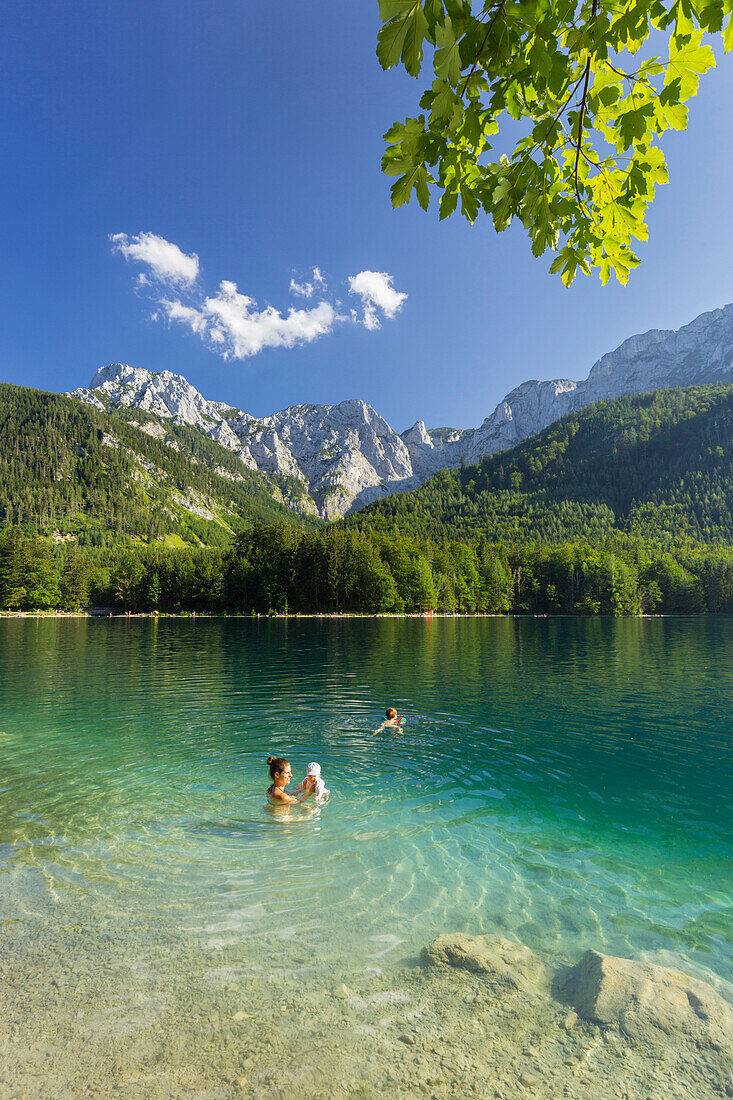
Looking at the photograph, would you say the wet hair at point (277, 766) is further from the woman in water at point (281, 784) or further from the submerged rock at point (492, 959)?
the submerged rock at point (492, 959)

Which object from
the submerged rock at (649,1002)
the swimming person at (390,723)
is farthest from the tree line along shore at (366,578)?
the submerged rock at (649,1002)

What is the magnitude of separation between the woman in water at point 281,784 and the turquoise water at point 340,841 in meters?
0.51

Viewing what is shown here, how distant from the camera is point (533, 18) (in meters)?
2.80

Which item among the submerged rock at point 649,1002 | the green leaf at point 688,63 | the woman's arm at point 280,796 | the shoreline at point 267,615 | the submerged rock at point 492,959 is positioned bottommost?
the shoreline at point 267,615

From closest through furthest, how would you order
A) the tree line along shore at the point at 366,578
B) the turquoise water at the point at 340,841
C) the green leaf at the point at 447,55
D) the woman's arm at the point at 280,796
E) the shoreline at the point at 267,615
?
the green leaf at the point at 447,55, the turquoise water at the point at 340,841, the woman's arm at the point at 280,796, the shoreline at the point at 267,615, the tree line along shore at the point at 366,578

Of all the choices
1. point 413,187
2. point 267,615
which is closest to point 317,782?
point 413,187

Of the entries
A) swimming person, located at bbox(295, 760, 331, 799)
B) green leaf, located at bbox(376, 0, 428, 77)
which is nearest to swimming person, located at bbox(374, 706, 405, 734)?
swimming person, located at bbox(295, 760, 331, 799)

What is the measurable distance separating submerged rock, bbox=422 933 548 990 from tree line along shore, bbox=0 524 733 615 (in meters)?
140

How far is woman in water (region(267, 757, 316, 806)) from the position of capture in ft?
39.9

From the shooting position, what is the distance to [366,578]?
14962 centimetres

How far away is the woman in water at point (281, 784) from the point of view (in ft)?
39.9

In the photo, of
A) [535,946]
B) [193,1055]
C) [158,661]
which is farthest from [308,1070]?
[158,661]

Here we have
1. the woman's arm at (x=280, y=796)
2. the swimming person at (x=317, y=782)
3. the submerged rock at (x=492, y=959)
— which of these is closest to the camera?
the submerged rock at (x=492, y=959)

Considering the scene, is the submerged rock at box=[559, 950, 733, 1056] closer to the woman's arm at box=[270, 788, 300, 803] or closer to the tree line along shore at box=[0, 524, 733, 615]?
the woman's arm at box=[270, 788, 300, 803]
